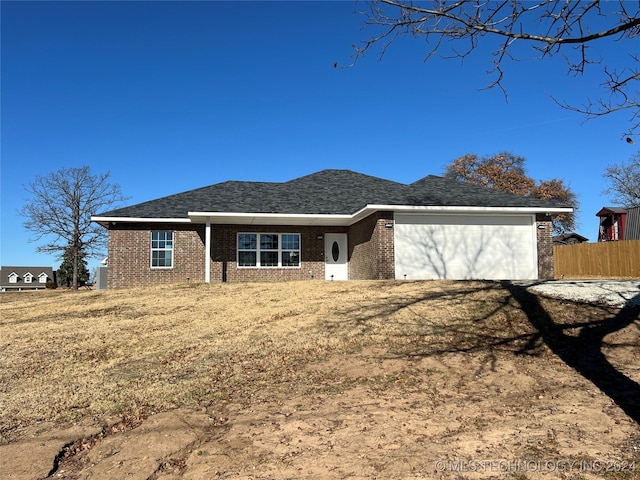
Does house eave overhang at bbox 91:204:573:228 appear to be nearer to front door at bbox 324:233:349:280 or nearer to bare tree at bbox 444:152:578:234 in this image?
front door at bbox 324:233:349:280

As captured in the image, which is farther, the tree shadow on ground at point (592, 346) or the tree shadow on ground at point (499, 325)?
the tree shadow on ground at point (499, 325)

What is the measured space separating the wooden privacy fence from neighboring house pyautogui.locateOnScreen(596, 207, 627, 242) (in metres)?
15.1

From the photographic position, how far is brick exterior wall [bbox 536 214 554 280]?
56.1ft

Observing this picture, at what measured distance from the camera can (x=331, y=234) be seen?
2028 centimetres

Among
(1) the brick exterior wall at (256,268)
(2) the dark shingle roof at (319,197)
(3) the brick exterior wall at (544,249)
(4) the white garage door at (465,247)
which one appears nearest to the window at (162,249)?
(2) the dark shingle roof at (319,197)

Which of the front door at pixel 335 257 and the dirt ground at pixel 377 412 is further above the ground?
the front door at pixel 335 257

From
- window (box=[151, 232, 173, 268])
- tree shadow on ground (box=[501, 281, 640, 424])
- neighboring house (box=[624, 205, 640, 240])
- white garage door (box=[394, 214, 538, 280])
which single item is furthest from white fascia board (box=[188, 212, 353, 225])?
neighboring house (box=[624, 205, 640, 240])

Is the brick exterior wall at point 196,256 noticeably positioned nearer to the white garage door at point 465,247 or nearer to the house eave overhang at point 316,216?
the house eave overhang at point 316,216

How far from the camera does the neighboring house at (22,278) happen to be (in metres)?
70.3

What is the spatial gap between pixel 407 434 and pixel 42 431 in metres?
3.83

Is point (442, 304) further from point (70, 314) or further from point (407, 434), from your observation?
point (70, 314)

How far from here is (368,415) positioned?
527 centimetres

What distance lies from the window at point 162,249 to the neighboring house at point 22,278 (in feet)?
196

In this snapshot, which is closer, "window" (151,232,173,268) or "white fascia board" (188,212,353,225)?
"white fascia board" (188,212,353,225)
